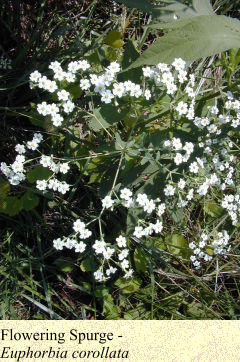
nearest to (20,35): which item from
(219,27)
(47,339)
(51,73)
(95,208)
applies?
(51,73)

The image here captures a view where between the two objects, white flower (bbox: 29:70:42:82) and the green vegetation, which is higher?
white flower (bbox: 29:70:42:82)

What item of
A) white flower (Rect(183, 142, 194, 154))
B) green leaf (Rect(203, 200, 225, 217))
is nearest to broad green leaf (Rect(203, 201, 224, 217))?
green leaf (Rect(203, 200, 225, 217))

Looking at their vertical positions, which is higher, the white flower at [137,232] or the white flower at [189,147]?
the white flower at [189,147]

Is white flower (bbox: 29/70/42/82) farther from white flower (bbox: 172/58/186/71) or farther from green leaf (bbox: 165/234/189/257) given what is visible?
green leaf (bbox: 165/234/189/257)

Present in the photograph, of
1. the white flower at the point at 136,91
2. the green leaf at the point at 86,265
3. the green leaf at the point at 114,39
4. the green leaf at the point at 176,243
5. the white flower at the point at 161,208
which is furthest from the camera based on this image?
the green leaf at the point at 176,243

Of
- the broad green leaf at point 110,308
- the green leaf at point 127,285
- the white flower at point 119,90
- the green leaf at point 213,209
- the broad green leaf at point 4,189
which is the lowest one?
the broad green leaf at point 110,308

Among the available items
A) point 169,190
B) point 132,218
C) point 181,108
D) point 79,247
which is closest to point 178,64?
point 181,108

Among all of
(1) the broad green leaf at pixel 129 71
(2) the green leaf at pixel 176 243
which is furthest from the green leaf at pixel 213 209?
(1) the broad green leaf at pixel 129 71

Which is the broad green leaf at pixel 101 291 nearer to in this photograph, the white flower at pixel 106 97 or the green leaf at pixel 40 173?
the green leaf at pixel 40 173
